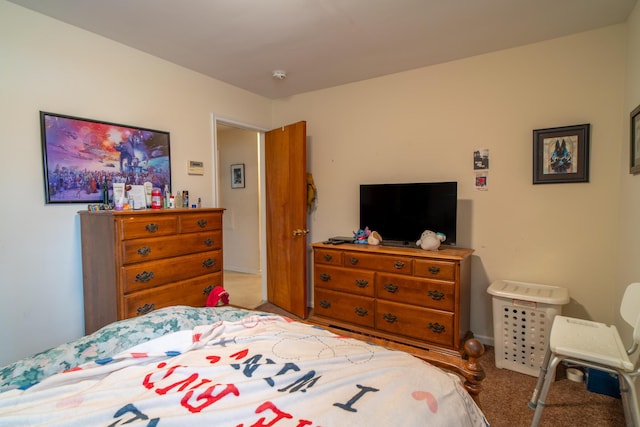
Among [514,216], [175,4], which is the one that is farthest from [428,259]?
[175,4]

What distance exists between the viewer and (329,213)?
355 cm

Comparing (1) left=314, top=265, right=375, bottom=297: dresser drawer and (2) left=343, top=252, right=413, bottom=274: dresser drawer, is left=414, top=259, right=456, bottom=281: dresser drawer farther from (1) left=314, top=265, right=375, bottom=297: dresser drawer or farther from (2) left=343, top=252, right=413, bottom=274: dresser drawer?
(1) left=314, top=265, right=375, bottom=297: dresser drawer

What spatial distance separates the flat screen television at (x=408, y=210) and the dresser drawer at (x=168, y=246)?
145 cm

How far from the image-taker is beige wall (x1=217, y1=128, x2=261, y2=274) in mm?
5086

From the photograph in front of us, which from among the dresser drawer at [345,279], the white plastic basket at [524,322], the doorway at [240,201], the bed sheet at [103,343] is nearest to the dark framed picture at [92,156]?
the bed sheet at [103,343]

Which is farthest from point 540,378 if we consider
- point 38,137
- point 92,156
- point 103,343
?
point 38,137

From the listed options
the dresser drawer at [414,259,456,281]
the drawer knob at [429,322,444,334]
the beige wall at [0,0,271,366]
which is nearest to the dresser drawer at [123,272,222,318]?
the beige wall at [0,0,271,366]

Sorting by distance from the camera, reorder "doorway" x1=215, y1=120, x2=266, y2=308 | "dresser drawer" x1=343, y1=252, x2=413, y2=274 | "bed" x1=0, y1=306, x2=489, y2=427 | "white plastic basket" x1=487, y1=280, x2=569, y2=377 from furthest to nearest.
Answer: "doorway" x1=215, y1=120, x2=266, y2=308, "dresser drawer" x1=343, y1=252, x2=413, y2=274, "white plastic basket" x1=487, y1=280, x2=569, y2=377, "bed" x1=0, y1=306, x2=489, y2=427

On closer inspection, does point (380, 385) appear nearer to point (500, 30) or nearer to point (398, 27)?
point (398, 27)

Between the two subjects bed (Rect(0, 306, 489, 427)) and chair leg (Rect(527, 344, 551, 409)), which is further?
chair leg (Rect(527, 344, 551, 409))

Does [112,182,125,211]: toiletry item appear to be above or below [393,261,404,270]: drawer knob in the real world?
above

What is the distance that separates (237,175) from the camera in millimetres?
5250

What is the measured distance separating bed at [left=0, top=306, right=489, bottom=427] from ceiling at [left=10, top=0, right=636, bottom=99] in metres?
1.93

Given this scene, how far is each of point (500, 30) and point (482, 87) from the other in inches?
19.4
